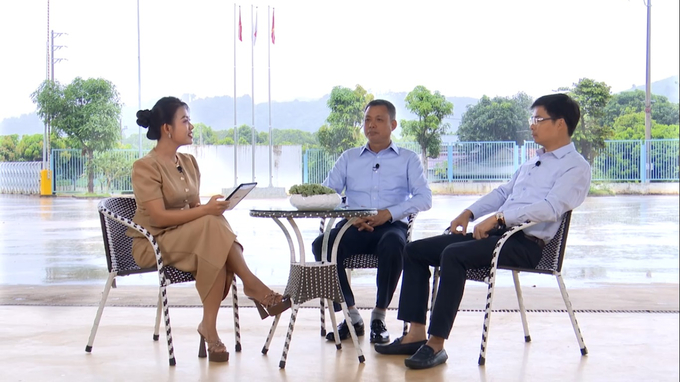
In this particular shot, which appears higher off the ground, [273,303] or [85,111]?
[85,111]

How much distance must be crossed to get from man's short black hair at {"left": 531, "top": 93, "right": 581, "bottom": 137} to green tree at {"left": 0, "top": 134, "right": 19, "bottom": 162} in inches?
463

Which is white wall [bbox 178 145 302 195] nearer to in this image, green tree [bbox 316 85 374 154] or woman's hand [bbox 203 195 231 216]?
green tree [bbox 316 85 374 154]

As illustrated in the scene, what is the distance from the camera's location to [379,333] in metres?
3.38

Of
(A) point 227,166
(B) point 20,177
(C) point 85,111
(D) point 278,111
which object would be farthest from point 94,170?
(D) point 278,111

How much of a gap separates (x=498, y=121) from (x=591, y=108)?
200 centimetres

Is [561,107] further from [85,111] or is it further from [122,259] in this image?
[85,111]

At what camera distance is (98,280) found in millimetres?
5910

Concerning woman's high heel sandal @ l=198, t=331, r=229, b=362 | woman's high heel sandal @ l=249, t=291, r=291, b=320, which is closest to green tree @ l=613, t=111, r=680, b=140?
woman's high heel sandal @ l=249, t=291, r=291, b=320

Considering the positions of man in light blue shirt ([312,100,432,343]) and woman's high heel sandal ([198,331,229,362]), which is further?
man in light blue shirt ([312,100,432,343])

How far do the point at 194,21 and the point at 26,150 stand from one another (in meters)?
4.85

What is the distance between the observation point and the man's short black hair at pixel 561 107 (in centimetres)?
311

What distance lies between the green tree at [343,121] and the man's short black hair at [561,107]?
48.3 feet

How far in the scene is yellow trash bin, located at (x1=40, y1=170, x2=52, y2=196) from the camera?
16750 millimetres

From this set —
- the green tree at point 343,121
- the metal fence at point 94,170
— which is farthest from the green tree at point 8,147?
the green tree at point 343,121
